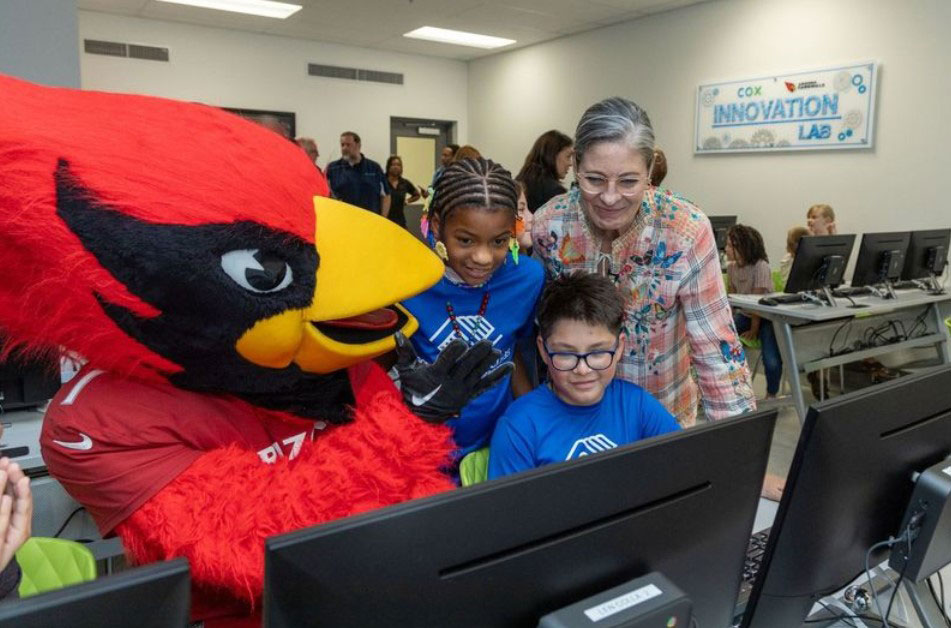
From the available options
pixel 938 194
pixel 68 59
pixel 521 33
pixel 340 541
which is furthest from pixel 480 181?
pixel 521 33

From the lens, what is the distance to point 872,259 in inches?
166

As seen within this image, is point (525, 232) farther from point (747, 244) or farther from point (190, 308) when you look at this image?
point (747, 244)

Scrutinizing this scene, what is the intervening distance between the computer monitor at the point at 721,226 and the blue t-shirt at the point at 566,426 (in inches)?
174

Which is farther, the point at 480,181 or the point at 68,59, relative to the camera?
the point at 68,59

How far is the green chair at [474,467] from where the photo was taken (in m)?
1.26

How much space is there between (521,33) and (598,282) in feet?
21.9

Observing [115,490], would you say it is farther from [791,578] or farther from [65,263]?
[791,578]

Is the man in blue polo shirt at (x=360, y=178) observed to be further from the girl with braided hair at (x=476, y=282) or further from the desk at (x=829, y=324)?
the girl with braided hair at (x=476, y=282)

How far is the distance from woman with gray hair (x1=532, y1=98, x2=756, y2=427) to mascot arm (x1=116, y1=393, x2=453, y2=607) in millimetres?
614

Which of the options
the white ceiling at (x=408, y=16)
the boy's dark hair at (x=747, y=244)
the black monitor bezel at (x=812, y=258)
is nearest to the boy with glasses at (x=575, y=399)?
the black monitor bezel at (x=812, y=258)

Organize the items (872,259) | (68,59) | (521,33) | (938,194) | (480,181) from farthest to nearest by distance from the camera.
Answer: (521,33)
(938,194)
(872,259)
(68,59)
(480,181)

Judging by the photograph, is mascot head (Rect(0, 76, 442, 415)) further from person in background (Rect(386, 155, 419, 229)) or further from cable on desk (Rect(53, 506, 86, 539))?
person in background (Rect(386, 155, 419, 229))

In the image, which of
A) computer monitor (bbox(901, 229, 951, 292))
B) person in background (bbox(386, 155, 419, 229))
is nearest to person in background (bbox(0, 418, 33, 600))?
computer monitor (bbox(901, 229, 951, 292))

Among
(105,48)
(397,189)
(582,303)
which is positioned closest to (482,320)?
(582,303)
